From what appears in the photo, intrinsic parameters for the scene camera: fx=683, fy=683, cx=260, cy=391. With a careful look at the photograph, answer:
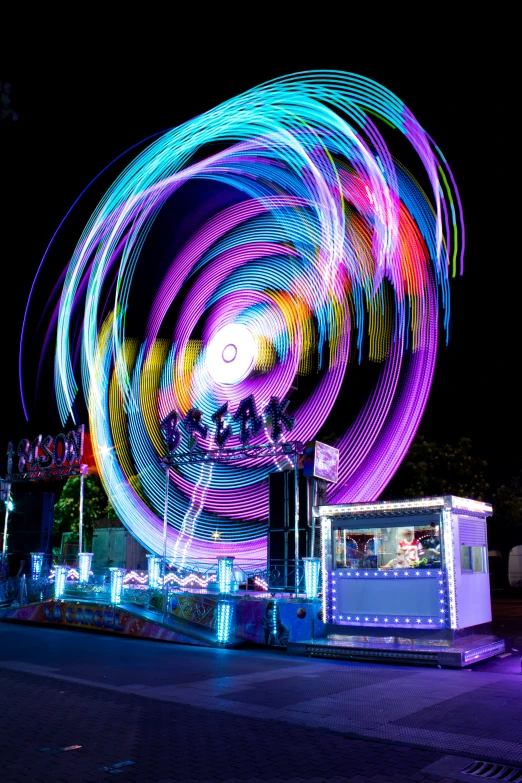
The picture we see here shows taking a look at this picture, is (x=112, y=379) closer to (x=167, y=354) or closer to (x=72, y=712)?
(x=167, y=354)

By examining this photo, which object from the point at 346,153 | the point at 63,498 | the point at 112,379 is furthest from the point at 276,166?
the point at 63,498

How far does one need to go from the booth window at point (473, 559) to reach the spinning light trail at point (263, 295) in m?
5.69

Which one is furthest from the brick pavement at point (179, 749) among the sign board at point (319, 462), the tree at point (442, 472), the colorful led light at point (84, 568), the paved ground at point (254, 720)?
the tree at point (442, 472)

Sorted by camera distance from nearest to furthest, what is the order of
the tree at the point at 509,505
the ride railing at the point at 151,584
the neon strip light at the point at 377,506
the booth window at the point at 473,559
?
the neon strip light at the point at 377,506 < the booth window at the point at 473,559 < the ride railing at the point at 151,584 < the tree at the point at 509,505

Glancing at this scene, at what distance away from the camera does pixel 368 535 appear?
14430 mm

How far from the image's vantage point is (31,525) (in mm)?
30125

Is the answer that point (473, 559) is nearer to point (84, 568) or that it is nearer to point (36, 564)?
point (84, 568)

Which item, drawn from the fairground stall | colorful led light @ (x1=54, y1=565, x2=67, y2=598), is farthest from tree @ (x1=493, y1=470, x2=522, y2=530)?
colorful led light @ (x1=54, y1=565, x2=67, y2=598)

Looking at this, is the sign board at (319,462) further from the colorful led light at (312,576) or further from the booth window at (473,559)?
the booth window at (473,559)

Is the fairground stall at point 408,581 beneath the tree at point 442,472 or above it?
beneath

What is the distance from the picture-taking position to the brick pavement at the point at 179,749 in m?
5.80

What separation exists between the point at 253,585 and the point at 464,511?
35.0 ft

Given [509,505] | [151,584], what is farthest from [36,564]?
[509,505]

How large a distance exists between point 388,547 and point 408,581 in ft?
2.76
